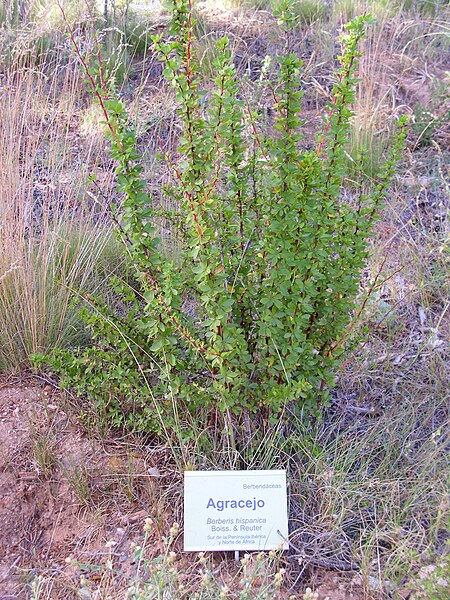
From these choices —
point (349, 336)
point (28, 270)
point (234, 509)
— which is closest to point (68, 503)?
point (234, 509)

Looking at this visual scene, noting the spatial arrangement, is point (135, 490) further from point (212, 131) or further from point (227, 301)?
point (212, 131)

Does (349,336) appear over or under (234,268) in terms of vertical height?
under

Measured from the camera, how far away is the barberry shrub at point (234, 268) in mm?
1961

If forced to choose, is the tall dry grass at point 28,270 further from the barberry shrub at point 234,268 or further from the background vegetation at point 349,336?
the barberry shrub at point 234,268

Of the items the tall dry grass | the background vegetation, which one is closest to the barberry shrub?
the background vegetation

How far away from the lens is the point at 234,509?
219 centimetres

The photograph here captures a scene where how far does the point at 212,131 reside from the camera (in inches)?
81.4

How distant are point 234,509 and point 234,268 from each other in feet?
2.70

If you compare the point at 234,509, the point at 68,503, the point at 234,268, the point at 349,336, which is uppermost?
the point at 234,268

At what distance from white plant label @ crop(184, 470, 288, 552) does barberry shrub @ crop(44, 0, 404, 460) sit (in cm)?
20

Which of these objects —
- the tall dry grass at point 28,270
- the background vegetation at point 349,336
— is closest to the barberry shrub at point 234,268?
the background vegetation at point 349,336

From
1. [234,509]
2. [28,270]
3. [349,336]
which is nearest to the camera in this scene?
[234,509]

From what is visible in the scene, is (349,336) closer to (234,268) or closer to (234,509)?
(234,268)

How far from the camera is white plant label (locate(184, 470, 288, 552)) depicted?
2.16m
